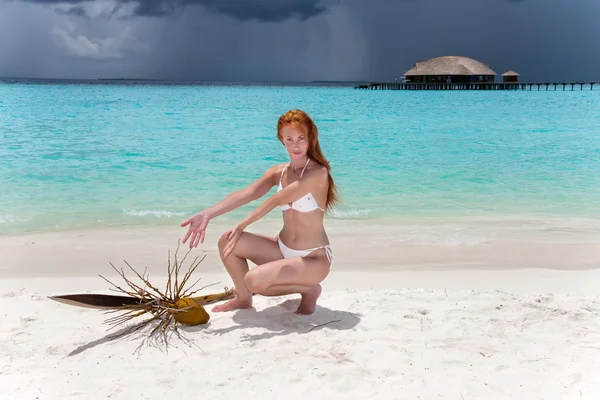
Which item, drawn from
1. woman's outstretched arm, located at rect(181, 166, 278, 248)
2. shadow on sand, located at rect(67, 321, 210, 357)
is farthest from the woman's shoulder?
shadow on sand, located at rect(67, 321, 210, 357)

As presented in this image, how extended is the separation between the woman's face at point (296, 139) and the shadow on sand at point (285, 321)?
3.40ft

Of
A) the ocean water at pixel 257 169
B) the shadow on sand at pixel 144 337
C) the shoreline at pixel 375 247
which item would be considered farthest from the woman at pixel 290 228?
the ocean water at pixel 257 169

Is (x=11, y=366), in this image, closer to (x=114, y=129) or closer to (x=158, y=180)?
(x=158, y=180)

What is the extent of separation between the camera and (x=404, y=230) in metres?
7.13

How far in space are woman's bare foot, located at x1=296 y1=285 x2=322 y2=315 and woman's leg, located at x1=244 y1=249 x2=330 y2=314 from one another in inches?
2.9

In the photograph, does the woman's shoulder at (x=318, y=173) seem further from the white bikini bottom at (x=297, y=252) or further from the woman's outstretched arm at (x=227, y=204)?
the white bikini bottom at (x=297, y=252)

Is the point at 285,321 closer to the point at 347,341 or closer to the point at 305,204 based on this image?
the point at 347,341

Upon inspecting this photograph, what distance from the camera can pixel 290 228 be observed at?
373cm

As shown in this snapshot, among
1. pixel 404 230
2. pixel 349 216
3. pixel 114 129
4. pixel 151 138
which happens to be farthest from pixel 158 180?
pixel 114 129

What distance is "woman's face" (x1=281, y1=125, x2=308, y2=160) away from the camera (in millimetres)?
3551

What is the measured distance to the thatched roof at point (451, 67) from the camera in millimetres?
83250

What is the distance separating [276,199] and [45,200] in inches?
264

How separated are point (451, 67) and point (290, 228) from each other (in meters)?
85.1

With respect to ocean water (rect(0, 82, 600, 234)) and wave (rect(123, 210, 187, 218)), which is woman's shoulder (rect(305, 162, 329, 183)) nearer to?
ocean water (rect(0, 82, 600, 234))
